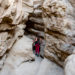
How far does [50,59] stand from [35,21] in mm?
5789

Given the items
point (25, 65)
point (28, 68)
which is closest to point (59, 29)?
point (28, 68)

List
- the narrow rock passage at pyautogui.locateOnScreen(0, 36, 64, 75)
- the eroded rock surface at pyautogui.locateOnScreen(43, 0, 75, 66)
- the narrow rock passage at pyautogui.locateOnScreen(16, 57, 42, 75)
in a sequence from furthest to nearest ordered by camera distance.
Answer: the narrow rock passage at pyautogui.locateOnScreen(16, 57, 42, 75) → the narrow rock passage at pyautogui.locateOnScreen(0, 36, 64, 75) → the eroded rock surface at pyautogui.locateOnScreen(43, 0, 75, 66)

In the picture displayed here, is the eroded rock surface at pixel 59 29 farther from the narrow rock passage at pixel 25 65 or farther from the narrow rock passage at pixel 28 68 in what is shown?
the narrow rock passage at pixel 28 68

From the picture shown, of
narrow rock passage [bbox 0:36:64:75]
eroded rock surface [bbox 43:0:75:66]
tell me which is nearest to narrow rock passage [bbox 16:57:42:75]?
narrow rock passage [bbox 0:36:64:75]

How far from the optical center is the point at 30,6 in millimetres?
10586

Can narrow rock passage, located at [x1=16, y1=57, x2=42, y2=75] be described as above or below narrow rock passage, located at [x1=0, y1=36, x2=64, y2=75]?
below

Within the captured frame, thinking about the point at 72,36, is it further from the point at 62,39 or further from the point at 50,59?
the point at 50,59

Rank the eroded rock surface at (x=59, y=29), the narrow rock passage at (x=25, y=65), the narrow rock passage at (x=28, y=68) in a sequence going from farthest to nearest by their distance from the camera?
the narrow rock passage at (x=28, y=68) < the narrow rock passage at (x=25, y=65) < the eroded rock surface at (x=59, y=29)

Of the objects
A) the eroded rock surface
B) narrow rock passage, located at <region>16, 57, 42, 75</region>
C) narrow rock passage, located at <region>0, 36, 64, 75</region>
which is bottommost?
narrow rock passage, located at <region>16, 57, 42, 75</region>

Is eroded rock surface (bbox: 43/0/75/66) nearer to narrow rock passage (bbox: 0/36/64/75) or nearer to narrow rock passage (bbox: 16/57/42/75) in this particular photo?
narrow rock passage (bbox: 0/36/64/75)

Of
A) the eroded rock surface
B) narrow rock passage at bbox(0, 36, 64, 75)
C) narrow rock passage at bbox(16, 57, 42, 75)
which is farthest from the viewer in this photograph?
narrow rock passage at bbox(16, 57, 42, 75)

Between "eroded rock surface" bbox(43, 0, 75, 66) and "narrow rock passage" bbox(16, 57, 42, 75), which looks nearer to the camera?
"eroded rock surface" bbox(43, 0, 75, 66)

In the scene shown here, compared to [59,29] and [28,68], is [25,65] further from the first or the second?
[59,29]

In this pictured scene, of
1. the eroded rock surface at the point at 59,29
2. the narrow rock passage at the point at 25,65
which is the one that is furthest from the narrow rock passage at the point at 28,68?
the eroded rock surface at the point at 59,29
